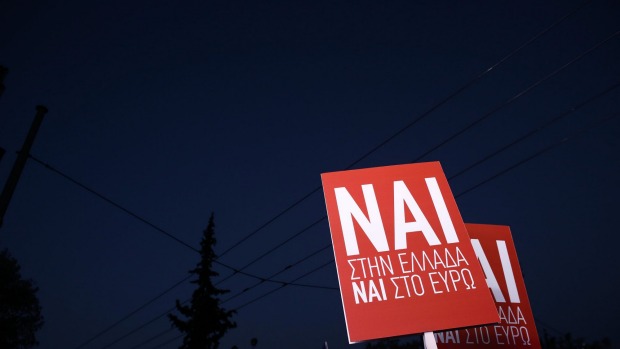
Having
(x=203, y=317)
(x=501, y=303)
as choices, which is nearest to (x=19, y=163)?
(x=501, y=303)

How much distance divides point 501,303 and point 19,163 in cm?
768

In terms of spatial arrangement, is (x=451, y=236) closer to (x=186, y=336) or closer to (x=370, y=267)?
(x=370, y=267)

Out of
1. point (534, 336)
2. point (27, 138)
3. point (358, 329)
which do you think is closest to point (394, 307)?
point (358, 329)

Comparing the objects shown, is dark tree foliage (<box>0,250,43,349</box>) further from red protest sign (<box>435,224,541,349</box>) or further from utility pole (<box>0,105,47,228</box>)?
red protest sign (<box>435,224,541,349</box>)

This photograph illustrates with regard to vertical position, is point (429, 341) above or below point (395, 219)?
below

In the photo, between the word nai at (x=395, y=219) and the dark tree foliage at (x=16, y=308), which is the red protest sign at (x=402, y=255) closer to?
the word nai at (x=395, y=219)

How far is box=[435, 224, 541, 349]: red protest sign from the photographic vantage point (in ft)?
15.2

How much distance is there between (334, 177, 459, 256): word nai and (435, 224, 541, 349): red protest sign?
6.56ft

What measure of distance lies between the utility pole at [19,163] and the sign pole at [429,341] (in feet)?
19.0

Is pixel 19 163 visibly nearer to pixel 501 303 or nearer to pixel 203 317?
pixel 501 303

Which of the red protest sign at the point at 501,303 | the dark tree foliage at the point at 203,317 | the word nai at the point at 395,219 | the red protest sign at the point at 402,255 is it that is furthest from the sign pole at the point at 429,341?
the dark tree foliage at the point at 203,317

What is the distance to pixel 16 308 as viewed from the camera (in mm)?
26547

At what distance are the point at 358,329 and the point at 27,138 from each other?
21.0ft

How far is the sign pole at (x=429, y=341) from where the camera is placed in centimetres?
294
